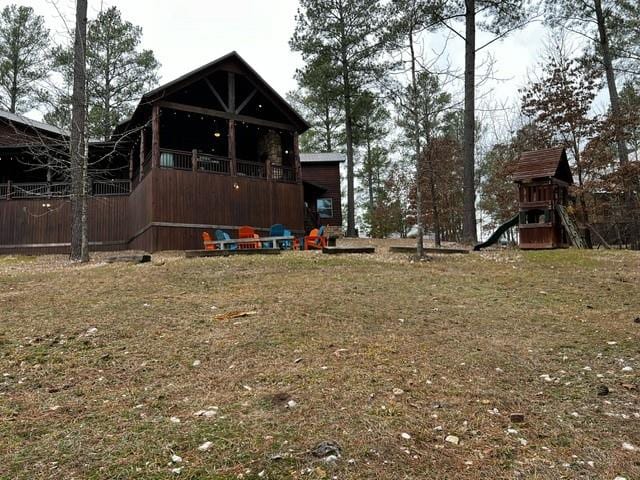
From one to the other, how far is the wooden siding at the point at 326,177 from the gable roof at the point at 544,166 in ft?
46.8

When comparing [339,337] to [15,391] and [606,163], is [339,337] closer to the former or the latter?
[15,391]

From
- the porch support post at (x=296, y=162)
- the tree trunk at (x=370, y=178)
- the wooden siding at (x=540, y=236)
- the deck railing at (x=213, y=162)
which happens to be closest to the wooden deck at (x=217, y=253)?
the deck railing at (x=213, y=162)

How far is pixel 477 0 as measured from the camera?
56.5 ft

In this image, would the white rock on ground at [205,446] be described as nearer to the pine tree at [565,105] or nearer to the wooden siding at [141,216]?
the wooden siding at [141,216]

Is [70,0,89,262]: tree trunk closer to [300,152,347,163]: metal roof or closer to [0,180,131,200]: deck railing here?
[0,180,131,200]: deck railing

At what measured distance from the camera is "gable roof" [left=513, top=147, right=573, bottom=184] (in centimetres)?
1302

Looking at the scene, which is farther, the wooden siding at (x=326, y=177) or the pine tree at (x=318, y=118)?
the pine tree at (x=318, y=118)

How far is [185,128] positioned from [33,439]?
18.1m

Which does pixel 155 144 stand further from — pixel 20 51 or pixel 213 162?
pixel 20 51

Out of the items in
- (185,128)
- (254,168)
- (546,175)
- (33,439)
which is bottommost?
(33,439)

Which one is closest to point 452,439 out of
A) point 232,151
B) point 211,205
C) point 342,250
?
point 342,250

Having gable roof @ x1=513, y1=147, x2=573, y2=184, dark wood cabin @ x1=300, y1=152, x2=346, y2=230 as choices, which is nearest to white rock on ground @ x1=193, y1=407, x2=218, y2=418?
gable roof @ x1=513, y1=147, x2=573, y2=184

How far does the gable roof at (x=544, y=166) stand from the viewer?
1302cm

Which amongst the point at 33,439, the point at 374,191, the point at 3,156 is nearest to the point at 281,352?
the point at 33,439
